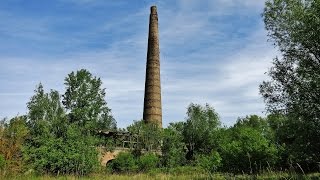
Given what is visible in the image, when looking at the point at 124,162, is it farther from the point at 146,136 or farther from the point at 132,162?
the point at 146,136

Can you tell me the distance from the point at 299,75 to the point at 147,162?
2633cm

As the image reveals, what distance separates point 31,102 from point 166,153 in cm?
1600

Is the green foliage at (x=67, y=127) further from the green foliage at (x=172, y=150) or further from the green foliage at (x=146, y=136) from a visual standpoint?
the green foliage at (x=172, y=150)

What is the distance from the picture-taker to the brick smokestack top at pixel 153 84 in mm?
51750

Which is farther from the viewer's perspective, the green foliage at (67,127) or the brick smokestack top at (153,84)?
the brick smokestack top at (153,84)

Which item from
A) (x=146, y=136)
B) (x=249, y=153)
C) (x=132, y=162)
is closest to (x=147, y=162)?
(x=132, y=162)

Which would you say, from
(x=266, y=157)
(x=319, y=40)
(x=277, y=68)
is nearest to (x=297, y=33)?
(x=319, y=40)

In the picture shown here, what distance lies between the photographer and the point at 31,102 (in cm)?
4162

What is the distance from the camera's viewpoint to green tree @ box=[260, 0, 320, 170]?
48.2 feet

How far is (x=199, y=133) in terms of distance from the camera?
5169 centimetres

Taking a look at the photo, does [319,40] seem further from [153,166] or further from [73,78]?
[73,78]

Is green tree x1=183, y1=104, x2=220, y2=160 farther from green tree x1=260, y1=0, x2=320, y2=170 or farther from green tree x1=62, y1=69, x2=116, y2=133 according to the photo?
green tree x1=260, y1=0, x2=320, y2=170

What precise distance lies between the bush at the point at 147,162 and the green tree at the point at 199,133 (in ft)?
32.1

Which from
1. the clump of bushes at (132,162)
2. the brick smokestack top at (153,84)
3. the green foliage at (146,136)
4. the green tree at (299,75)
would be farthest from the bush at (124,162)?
the green tree at (299,75)
